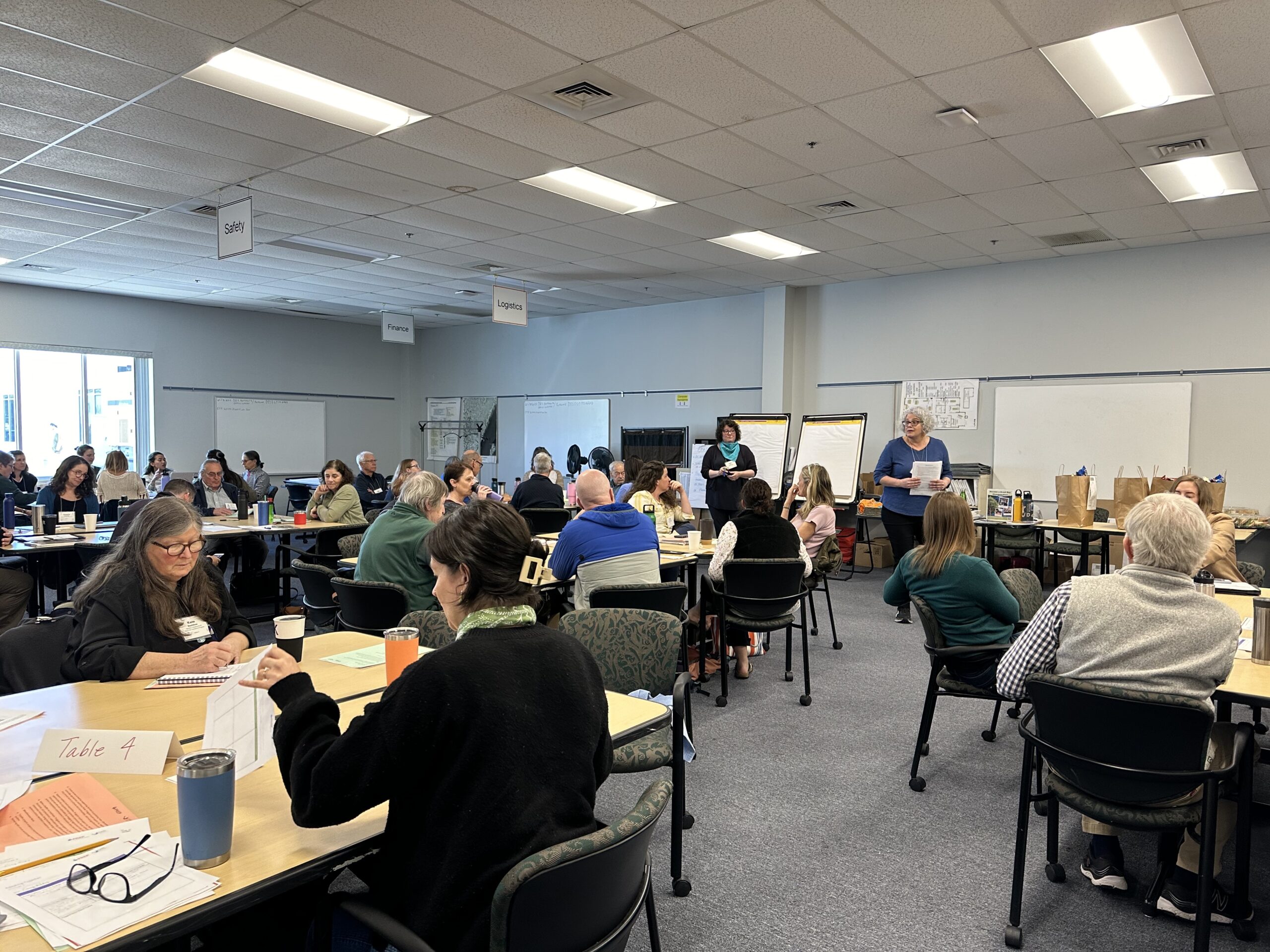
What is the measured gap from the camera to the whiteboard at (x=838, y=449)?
8922mm

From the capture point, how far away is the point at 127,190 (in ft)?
19.4

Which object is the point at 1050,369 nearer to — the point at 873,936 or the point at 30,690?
the point at 873,936

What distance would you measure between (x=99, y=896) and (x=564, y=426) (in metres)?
10.9

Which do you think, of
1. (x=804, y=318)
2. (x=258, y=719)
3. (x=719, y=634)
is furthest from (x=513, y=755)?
(x=804, y=318)

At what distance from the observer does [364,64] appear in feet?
12.6

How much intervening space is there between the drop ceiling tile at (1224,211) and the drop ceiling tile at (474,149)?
180 inches

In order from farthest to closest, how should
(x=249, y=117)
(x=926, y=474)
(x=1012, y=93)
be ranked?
(x=926, y=474) < (x=249, y=117) < (x=1012, y=93)

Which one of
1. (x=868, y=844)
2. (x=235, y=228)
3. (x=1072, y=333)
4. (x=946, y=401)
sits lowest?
(x=868, y=844)

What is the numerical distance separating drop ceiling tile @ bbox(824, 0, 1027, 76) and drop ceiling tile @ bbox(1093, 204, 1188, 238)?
→ 10.5 feet

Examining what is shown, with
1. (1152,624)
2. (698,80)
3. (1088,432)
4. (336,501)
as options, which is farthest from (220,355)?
(1152,624)

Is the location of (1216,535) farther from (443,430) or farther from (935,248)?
(443,430)

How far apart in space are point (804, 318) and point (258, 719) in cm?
880

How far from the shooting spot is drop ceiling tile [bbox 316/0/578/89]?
3.37m

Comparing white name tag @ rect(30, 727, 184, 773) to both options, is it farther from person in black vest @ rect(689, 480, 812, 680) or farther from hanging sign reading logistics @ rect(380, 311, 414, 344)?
hanging sign reading logistics @ rect(380, 311, 414, 344)
